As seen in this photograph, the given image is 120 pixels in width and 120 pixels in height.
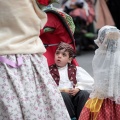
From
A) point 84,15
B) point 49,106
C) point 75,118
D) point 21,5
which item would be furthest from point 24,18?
point 84,15

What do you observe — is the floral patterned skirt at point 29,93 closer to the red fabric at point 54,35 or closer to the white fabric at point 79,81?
the white fabric at point 79,81

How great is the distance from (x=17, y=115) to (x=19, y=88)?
0.19m

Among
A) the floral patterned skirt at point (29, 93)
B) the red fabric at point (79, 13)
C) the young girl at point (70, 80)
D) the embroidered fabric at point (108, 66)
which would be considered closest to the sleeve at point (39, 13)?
the floral patterned skirt at point (29, 93)

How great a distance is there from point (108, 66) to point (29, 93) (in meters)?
0.94

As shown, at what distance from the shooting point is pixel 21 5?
3205 mm

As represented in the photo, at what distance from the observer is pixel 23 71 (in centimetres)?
317

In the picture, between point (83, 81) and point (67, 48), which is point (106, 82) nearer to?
point (83, 81)

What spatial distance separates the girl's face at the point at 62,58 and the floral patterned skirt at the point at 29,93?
106cm

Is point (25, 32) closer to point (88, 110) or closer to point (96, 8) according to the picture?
point (88, 110)

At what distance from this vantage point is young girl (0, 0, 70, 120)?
312cm

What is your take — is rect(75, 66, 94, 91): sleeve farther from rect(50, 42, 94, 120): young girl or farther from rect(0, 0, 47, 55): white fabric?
rect(0, 0, 47, 55): white fabric

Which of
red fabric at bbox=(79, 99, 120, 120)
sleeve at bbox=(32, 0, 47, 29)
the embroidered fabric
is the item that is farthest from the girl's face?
sleeve at bbox=(32, 0, 47, 29)

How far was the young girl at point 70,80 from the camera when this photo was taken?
412 centimetres

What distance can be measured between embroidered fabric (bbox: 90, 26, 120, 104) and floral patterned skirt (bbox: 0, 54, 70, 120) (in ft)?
2.06
